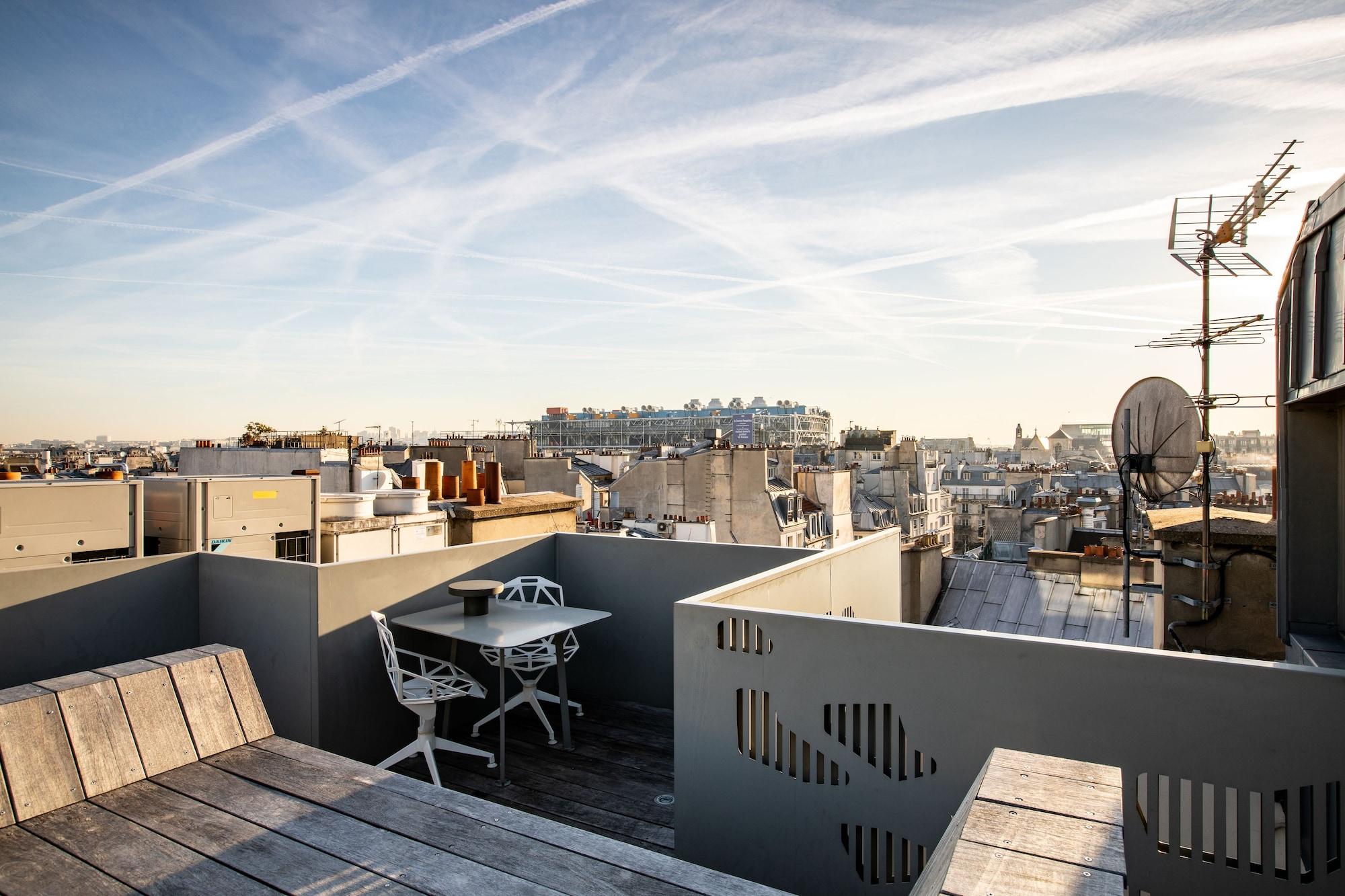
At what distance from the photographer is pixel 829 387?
78.2 m

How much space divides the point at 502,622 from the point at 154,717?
2395 millimetres

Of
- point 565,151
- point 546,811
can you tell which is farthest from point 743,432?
point 546,811

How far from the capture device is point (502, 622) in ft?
15.3

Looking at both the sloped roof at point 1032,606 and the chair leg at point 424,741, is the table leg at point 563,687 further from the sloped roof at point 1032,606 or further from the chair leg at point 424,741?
the sloped roof at point 1032,606

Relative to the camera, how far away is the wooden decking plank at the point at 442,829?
5.65 ft

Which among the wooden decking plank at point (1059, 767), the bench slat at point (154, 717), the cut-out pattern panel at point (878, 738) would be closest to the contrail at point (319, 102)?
the bench slat at point (154, 717)

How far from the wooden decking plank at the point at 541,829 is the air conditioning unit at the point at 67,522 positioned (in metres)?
3.61

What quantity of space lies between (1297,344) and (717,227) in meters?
14.0

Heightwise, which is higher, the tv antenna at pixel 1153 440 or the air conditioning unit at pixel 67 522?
the tv antenna at pixel 1153 440

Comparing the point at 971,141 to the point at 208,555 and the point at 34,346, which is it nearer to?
the point at 208,555

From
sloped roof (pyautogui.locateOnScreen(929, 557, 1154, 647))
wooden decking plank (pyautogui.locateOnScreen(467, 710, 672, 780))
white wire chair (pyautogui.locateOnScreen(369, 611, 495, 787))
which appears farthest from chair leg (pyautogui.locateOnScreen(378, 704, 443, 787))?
sloped roof (pyautogui.locateOnScreen(929, 557, 1154, 647))

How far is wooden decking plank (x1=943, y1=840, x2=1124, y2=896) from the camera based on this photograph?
1243 millimetres

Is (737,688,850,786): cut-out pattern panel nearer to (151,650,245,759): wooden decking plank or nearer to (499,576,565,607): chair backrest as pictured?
(151,650,245,759): wooden decking plank

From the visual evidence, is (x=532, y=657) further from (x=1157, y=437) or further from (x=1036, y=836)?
(x=1157, y=437)
